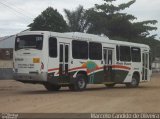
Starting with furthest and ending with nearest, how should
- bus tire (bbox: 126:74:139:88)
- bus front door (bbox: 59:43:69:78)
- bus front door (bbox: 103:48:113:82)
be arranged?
bus tire (bbox: 126:74:139:88) < bus front door (bbox: 103:48:113:82) < bus front door (bbox: 59:43:69:78)

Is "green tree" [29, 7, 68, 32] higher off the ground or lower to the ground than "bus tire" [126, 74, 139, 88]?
higher

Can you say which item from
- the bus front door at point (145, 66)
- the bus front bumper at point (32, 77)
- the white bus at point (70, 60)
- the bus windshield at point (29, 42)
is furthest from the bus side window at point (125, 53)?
the bus front bumper at point (32, 77)

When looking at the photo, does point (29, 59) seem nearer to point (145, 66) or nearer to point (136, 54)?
point (136, 54)

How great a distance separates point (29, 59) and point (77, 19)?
163 ft

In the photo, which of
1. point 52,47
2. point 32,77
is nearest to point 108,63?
point 52,47

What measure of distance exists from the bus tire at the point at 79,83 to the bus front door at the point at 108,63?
2534 millimetres

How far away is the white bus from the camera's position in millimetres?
23578

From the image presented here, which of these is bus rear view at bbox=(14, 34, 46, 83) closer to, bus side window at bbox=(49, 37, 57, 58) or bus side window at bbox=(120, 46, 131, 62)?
bus side window at bbox=(49, 37, 57, 58)

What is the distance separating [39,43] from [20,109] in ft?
27.3

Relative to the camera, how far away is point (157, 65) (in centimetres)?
12012

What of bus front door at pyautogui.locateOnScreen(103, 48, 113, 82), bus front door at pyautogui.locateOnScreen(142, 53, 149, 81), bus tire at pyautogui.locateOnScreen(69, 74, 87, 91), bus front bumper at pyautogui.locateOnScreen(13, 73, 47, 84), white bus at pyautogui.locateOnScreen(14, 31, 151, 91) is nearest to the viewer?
bus front bumper at pyautogui.locateOnScreen(13, 73, 47, 84)

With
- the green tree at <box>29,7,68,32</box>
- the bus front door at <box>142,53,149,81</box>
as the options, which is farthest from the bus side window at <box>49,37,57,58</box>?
the green tree at <box>29,7,68,32</box>

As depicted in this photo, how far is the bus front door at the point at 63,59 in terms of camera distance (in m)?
24.5

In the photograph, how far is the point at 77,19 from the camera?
2876 inches
